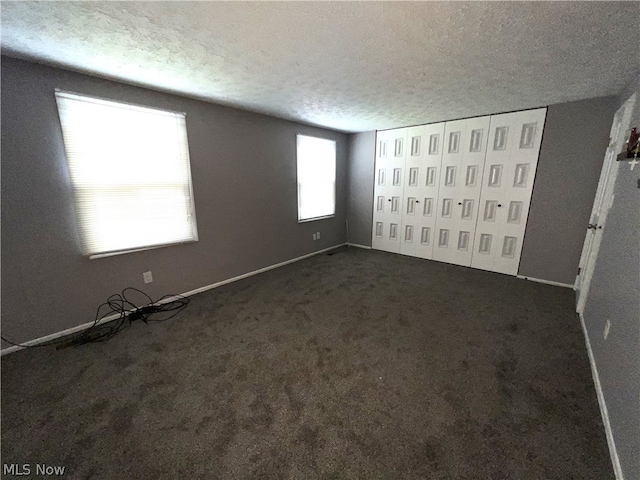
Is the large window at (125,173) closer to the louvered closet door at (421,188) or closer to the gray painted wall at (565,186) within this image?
the louvered closet door at (421,188)

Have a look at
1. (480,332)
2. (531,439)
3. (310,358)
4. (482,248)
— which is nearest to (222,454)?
(310,358)

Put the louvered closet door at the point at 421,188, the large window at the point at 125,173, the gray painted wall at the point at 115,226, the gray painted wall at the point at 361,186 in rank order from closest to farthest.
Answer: the gray painted wall at the point at 115,226
the large window at the point at 125,173
the louvered closet door at the point at 421,188
the gray painted wall at the point at 361,186

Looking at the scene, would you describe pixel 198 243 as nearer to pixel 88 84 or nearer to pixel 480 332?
pixel 88 84

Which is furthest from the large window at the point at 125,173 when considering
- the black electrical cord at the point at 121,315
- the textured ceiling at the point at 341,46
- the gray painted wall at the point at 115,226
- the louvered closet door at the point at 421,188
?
the louvered closet door at the point at 421,188

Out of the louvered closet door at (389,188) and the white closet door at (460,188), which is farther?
the louvered closet door at (389,188)

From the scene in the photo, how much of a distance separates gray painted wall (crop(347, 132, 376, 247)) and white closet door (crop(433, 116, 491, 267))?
4.27 feet

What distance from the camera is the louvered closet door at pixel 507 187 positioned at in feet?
10.9

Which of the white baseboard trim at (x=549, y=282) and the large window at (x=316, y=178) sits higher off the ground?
the large window at (x=316, y=178)

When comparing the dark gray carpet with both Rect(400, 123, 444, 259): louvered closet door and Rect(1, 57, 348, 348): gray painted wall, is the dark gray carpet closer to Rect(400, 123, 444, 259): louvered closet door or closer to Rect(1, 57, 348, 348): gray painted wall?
Rect(1, 57, 348, 348): gray painted wall

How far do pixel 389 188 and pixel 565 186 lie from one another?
2381mm

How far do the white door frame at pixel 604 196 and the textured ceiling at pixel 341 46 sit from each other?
0.32m

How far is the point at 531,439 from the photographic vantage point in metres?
1.38

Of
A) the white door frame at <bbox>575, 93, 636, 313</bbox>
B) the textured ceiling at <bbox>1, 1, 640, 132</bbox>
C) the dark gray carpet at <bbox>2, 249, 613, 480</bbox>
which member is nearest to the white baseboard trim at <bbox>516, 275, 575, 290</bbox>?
the white door frame at <bbox>575, 93, 636, 313</bbox>

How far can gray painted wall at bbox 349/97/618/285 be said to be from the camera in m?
2.92
